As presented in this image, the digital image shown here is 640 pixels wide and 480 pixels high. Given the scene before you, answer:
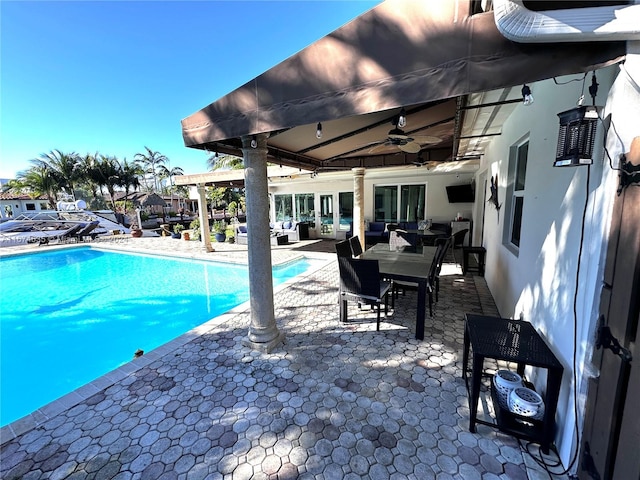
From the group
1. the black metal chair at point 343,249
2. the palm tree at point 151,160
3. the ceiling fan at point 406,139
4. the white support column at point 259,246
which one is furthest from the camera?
the palm tree at point 151,160

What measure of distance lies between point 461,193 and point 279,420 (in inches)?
411

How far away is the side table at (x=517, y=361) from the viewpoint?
178 centimetres

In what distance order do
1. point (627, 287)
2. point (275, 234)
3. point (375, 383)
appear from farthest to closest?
point (275, 234)
point (375, 383)
point (627, 287)

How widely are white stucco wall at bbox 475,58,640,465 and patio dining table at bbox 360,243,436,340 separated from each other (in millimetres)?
1080

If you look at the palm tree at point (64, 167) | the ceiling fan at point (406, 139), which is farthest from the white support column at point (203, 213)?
the palm tree at point (64, 167)

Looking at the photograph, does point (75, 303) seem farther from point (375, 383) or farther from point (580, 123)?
Result: point (580, 123)

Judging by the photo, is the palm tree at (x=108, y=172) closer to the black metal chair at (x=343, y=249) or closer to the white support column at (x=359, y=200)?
the white support column at (x=359, y=200)

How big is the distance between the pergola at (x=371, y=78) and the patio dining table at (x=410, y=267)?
1.81m

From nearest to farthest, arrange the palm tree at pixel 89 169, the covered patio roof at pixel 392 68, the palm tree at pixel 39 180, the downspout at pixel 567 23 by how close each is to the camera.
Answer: the downspout at pixel 567 23, the covered patio roof at pixel 392 68, the palm tree at pixel 39 180, the palm tree at pixel 89 169

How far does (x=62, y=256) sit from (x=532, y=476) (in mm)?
16574

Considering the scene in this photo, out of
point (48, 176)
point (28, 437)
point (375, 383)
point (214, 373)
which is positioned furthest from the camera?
point (48, 176)

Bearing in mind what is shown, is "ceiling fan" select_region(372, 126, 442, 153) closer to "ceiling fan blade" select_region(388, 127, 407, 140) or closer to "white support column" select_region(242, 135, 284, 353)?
"ceiling fan blade" select_region(388, 127, 407, 140)

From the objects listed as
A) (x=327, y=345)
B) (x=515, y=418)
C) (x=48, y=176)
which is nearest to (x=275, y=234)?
(x=327, y=345)

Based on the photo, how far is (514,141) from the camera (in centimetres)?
386
